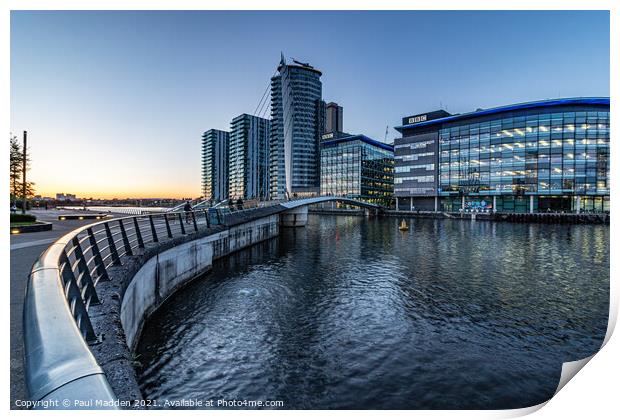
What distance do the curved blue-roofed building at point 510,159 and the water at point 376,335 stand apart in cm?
6962

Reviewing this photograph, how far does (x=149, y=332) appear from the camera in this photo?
11.3m

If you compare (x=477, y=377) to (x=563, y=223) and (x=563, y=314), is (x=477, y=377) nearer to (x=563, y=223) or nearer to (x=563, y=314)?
(x=563, y=314)

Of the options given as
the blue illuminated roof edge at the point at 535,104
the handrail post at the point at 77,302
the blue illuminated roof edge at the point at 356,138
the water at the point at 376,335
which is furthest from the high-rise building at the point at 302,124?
the handrail post at the point at 77,302

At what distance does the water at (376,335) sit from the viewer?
7.84 meters

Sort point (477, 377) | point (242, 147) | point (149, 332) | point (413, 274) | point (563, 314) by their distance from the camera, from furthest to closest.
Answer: point (242, 147), point (413, 274), point (563, 314), point (149, 332), point (477, 377)

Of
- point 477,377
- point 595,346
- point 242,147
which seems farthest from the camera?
point 242,147

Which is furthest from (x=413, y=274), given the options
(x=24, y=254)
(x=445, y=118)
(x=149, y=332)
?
(x=445, y=118)

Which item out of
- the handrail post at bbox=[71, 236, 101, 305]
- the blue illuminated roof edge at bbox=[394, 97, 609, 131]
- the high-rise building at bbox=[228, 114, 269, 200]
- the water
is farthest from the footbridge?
the high-rise building at bbox=[228, 114, 269, 200]

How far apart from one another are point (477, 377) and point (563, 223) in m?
75.5

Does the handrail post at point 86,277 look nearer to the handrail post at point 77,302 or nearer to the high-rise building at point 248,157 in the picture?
the handrail post at point 77,302

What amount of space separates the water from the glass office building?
110340 mm

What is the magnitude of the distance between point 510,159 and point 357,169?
2395 inches

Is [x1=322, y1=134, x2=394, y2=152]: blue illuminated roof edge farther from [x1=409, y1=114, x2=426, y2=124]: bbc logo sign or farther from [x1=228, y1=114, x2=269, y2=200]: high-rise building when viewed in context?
[x1=228, y1=114, x2=269, y2=200]: high-rise building

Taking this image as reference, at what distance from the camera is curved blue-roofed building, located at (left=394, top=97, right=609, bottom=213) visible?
73.1m
